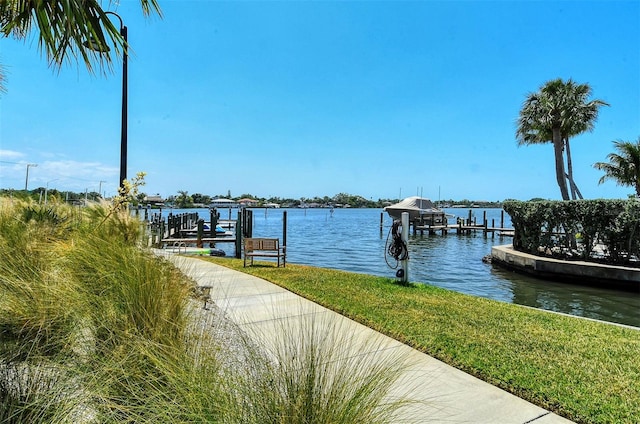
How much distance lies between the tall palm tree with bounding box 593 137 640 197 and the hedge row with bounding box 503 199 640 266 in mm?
20219

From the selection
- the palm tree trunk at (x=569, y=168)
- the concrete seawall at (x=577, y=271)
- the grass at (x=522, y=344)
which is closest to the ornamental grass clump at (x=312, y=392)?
the grass at (x=522, y=344)

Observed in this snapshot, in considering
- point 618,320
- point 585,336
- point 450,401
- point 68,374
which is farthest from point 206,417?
point 618,320

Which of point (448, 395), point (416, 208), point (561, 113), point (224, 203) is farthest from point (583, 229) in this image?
point (224, 203)

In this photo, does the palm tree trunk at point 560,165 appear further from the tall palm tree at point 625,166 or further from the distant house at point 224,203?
the distant house at point 224,203

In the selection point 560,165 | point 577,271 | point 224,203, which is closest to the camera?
point 577,271

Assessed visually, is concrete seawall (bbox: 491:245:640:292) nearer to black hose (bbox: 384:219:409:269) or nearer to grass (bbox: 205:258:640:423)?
black hose (bbox: 384:219:409:269)

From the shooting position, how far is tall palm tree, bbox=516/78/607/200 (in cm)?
2558

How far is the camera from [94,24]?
363cm

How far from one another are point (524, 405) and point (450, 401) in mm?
609

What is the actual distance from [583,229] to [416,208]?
360 inches

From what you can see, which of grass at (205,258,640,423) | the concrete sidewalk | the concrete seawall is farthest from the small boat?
the concrete sidewalk

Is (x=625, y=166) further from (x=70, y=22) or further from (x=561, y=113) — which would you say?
(x=70, y=22)

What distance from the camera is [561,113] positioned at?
84.0ft

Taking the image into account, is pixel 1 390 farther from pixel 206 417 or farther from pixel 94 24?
pixel 94 24
